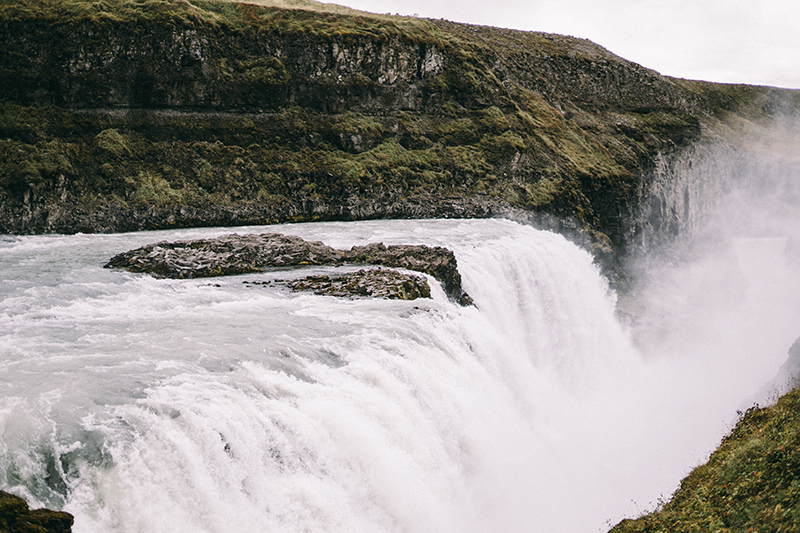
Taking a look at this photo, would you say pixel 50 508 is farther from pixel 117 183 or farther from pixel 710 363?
pixel 710 363

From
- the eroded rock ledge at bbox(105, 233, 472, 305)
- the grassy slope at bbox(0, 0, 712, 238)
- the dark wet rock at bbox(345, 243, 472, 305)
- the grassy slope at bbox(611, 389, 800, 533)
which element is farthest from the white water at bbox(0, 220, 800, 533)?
the grassy slope at bbox(0, 0, 712, 238)

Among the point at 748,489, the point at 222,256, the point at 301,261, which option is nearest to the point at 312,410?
the point at 748,489

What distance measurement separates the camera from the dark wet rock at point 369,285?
1927cm

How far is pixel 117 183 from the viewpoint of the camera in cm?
3756

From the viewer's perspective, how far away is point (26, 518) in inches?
290

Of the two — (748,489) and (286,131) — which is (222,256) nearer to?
(748,489)

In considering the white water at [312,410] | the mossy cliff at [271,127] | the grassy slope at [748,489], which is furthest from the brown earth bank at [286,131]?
the grassy slope at [748,489]

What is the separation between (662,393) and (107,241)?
93.2 ft

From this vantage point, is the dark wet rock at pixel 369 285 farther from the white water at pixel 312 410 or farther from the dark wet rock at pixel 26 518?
the dark wet rock at pixel 26 518

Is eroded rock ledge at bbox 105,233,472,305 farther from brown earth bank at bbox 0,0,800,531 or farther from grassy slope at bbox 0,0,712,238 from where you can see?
grassy slope at bbox 0,0,712,238

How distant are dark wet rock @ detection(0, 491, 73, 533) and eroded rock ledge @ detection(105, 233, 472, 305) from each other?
12.2m

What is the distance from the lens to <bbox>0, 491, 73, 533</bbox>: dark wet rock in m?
7.21

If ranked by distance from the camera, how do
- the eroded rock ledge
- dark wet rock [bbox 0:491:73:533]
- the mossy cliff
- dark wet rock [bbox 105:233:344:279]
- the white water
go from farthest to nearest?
the mossy cliff, dark wet rock [bbox 105:233:344:279], the eroded rock ledge, the white water, dark wet rock [bbox 0:491:73:533]

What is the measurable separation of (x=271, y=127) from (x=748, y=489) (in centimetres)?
3962
